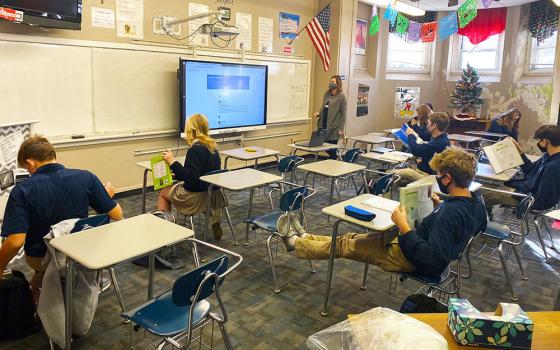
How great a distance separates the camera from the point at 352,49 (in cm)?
809

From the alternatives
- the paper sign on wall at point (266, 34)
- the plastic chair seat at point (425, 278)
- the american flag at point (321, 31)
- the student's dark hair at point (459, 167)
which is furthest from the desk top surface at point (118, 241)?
the american flag at point (321, 31)

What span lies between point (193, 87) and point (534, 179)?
4075 millimetres

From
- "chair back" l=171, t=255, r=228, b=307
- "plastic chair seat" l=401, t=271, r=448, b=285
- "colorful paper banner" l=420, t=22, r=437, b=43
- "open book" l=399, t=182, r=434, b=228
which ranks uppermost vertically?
"colorful paper banner" l=420, t=22, r=437, b=43

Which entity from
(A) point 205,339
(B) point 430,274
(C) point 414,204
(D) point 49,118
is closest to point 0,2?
(D) point 49,118

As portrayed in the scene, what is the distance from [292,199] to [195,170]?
3.09 ft

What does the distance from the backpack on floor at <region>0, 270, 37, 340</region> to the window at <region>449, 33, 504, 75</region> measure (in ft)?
32.0

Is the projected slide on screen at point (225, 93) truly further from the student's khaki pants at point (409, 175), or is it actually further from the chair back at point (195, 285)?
the chair back at point (195, 285)

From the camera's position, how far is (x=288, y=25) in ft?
23.9

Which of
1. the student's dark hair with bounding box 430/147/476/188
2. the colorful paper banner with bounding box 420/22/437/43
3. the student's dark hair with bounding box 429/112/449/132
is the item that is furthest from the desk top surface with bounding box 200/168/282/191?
the colorful paper banner with bounding box 420/22/437/43

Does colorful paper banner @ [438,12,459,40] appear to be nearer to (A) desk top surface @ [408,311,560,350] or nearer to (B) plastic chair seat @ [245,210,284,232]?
(B) plastic chair seat @ [245,210,284,232]

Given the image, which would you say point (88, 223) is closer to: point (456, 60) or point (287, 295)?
point (287, 295)

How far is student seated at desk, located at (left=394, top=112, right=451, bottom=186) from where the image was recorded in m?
4.44

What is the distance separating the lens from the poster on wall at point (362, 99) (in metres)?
8.80

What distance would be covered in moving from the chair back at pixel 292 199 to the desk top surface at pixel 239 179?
329mm
